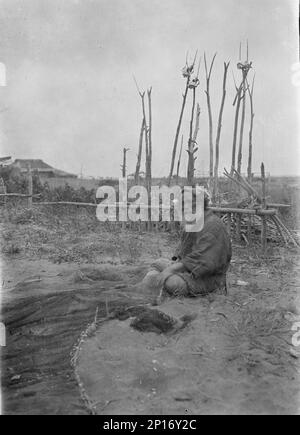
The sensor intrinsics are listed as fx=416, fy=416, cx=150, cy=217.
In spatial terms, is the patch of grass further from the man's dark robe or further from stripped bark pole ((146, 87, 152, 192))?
stripped bark pole ((146, 87, 152, 192))

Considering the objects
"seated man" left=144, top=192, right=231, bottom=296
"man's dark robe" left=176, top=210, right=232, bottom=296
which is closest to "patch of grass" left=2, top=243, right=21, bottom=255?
"seated man" left=144, top=192, right=231, bottom=296

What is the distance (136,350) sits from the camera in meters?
2.97

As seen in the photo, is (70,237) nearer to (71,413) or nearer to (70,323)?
(70,323)

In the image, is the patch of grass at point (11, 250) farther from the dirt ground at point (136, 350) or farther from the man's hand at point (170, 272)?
the man's hand at point (170, 272)

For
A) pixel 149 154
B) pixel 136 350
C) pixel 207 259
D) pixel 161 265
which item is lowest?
pixel 136 350

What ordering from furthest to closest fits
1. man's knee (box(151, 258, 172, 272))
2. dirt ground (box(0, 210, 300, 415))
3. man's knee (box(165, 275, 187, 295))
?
man's knee (box(151, 258, 172, 272)), man's knee (box(165, 275, 187, 295)), dirt ground (box(0, 210, 300, 415))

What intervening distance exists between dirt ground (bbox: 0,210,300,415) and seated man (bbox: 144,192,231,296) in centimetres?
14

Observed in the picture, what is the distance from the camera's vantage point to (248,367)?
2781 mm

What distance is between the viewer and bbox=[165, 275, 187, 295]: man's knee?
4.00 metres

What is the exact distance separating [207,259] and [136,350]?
137cm

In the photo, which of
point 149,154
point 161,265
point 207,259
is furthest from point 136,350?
point 149,154

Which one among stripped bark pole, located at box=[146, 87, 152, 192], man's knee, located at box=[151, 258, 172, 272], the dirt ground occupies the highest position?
stripped bark pole, located at box=[146, 87, 152, 192]

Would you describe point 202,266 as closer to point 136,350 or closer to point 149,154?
point 136,350

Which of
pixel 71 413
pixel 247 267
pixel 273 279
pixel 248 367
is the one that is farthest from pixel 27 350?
pixel 247 267
